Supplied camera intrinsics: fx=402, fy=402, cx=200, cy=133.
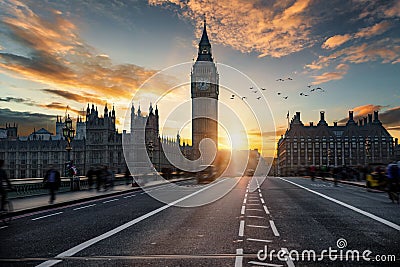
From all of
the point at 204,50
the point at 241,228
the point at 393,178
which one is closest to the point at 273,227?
the point at 241,228

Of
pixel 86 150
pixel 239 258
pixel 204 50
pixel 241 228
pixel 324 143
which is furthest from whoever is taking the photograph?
pixel 204 50

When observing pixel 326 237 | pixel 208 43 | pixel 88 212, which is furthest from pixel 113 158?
pixel 326 237

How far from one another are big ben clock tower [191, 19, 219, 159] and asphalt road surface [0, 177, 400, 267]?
104441 millimetres

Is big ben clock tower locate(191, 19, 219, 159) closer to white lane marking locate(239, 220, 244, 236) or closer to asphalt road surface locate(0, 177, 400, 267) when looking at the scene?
asphalt road surface locate(0, 177, 400, 267)

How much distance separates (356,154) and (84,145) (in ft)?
352

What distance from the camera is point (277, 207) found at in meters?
17.9

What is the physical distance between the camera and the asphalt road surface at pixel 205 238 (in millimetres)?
7988

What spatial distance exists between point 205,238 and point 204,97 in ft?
460

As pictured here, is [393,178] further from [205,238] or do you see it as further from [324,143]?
[324,143]

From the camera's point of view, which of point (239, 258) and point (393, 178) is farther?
point (393, 178)

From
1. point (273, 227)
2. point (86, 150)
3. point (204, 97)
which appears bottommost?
point (273, 227)

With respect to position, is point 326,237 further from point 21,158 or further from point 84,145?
point 21,158

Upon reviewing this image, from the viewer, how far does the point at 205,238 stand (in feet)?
33.9

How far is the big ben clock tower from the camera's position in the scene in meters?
140
